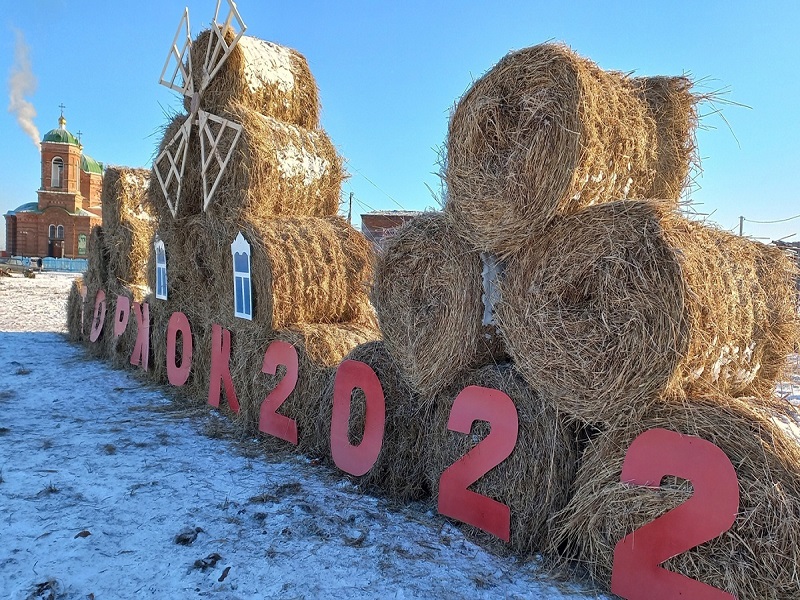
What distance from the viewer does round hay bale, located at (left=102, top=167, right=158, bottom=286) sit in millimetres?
9445

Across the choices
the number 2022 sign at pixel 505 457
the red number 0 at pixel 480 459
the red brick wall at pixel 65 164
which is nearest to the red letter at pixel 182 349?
the number 2022 sign at pixel 505 457

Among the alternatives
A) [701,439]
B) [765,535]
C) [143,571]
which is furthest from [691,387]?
[143,571]

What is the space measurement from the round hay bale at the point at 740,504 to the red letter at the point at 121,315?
7776 millimetres

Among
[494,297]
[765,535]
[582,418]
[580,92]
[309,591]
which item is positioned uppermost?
[580,92]

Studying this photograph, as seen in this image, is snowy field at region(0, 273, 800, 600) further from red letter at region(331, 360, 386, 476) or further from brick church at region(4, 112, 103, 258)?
brick church at region(4, 112, 103, 258)

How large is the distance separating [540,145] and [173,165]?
557cm

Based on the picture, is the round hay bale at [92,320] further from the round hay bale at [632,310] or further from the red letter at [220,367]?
the round hay bale at [632,310]

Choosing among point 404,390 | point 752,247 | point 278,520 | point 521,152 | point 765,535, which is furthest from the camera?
point 404,390

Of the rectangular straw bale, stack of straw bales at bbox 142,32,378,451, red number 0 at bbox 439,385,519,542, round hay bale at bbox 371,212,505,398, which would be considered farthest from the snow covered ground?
the rectangular straw bale

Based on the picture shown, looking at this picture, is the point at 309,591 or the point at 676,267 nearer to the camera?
the point at 676,267

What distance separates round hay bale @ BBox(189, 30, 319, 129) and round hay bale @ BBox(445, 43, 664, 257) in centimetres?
377

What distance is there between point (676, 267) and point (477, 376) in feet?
4.70

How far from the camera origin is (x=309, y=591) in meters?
2.87

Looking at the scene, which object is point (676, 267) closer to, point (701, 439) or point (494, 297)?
point (701, 439)
